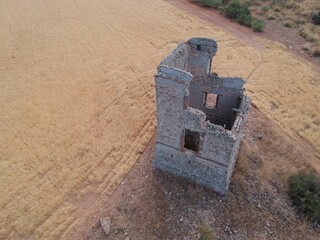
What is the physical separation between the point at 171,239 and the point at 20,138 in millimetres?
11285

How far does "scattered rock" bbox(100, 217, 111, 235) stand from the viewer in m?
16.3

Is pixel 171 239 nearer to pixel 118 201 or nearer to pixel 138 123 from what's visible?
pixel 118 201

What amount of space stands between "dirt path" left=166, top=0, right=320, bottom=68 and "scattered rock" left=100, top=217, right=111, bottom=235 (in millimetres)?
19749

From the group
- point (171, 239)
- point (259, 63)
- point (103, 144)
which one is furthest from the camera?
point (259, 63)

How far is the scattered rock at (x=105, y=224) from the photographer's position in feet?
53.4

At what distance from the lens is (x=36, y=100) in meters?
24.2

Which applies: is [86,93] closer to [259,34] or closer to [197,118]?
[197,118]

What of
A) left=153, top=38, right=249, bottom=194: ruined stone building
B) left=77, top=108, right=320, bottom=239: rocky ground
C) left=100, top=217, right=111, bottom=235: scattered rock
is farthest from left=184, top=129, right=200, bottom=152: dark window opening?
Result: left=100, top=217, right=111, bottom=235: scattered rock

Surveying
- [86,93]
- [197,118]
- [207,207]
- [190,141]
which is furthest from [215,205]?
Result: [86,93]

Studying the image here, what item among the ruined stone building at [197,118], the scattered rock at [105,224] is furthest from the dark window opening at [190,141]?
the scattered rock at [105,224]

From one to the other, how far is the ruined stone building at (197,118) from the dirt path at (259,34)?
41.9 ft

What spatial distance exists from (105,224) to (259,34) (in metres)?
22.5

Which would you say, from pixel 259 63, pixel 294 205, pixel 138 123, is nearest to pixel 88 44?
pixel 138 123

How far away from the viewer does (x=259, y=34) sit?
103 ft
